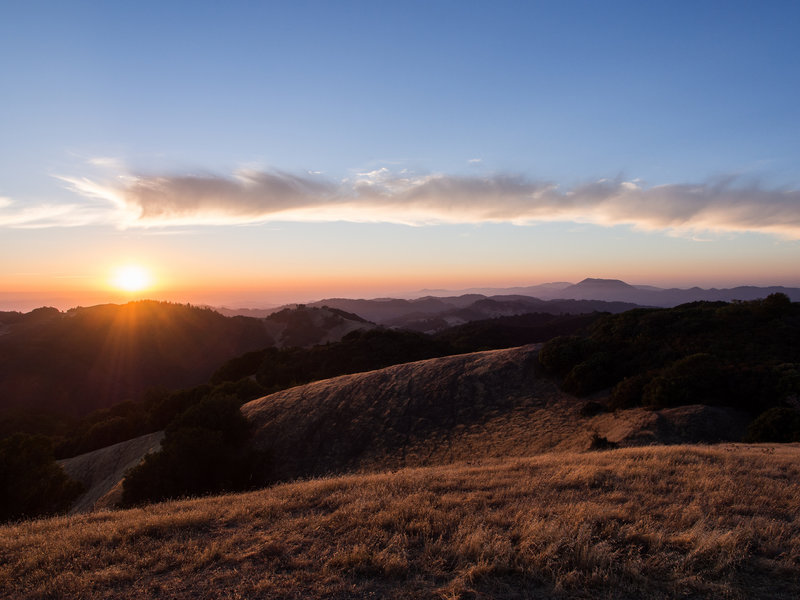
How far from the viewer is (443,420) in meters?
21.2

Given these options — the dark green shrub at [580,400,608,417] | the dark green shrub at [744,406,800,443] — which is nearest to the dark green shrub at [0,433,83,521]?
the dark green shrub at [580,400,608,417]

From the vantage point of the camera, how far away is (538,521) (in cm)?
647

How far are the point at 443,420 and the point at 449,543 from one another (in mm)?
→ 15495

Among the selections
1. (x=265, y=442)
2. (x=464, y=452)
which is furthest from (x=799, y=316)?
(x=265, y=442)

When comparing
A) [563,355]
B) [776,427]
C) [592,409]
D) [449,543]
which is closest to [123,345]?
[563,355]

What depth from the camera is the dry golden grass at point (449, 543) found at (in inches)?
195

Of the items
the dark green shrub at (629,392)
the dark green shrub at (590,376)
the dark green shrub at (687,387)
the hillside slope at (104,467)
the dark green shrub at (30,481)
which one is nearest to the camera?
the dark green shrub at (30,481)

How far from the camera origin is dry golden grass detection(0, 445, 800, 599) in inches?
195

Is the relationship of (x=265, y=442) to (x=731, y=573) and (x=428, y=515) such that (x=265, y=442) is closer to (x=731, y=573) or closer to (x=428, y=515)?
(x=428, y=515)

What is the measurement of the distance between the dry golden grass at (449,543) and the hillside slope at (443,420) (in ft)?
27.4

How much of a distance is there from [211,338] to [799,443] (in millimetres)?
92705

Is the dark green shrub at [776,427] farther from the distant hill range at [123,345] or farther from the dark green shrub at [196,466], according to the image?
the distant hill range at [123,345]

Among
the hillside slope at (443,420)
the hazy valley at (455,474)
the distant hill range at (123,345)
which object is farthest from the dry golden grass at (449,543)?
the distant hill range at (123,345)

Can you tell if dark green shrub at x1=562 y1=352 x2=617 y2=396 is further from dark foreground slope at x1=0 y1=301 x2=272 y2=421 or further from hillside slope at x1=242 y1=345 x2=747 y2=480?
dark foreground slope at x1=0 y1=301 x2=272 y2=421
